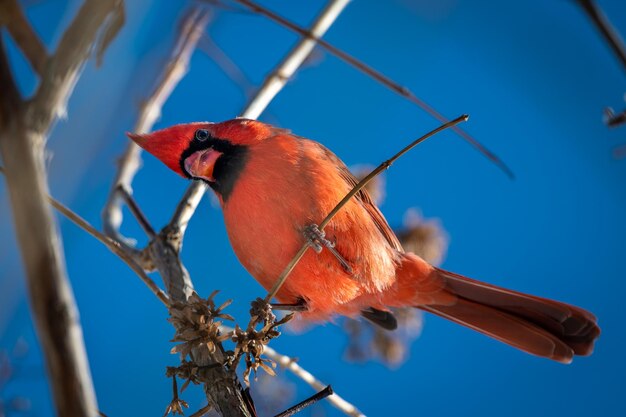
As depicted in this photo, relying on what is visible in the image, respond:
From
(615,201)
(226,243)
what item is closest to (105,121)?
(226,243)

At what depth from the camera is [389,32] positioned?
2871mm

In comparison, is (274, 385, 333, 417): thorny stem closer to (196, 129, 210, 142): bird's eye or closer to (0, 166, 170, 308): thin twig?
(0, 166, 170, 308): thin twig

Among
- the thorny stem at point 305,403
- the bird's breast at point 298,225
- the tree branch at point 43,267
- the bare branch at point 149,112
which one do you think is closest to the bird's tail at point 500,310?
the bird's breast at point 298,225

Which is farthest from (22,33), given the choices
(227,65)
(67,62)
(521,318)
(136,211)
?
(521,318)

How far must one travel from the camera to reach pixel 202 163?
5.67 ft

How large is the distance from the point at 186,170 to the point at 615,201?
2209 millimetres

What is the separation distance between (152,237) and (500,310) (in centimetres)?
112

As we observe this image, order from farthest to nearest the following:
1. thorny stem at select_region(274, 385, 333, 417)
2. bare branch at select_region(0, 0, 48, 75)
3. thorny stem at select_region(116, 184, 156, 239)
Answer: thorny stem at select_region(116, 184, 156, 239)
thorny stem at select_region(274, 385, 333, 417)
bare branch at select_region(0, 0, 48, 75)

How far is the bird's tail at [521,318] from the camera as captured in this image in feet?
6.50

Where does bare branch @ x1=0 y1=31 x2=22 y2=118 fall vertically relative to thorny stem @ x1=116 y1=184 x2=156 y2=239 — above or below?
below

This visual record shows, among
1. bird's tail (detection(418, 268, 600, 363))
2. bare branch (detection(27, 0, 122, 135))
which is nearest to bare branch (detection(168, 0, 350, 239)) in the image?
bird's tail (detection(418, 268, 600, 363))

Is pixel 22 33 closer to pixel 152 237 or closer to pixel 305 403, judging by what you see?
pixel 305 403

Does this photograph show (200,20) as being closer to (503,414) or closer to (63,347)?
(63,347)

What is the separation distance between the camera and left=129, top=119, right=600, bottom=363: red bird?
1683mm
